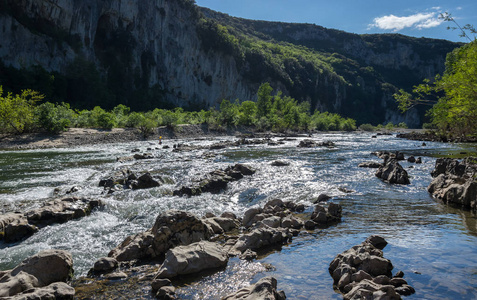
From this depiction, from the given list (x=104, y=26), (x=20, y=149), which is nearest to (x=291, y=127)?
(x=104, y=26)

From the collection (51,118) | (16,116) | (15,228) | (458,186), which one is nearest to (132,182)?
(15,228)

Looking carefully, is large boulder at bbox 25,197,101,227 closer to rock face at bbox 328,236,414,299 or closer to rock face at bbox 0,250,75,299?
rock face at bbox 0,250,75,299

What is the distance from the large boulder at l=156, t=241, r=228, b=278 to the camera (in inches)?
268

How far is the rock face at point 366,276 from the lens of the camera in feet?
17.3

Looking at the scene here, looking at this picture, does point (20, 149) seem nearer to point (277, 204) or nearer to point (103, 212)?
point (103, 212)

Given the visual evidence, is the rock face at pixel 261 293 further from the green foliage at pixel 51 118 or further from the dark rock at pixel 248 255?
the green foliage at pixel 51 118

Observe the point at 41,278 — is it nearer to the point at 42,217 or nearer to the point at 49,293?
the point at 49,293

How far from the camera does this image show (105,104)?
6925cm

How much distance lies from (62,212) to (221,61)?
Result: 106m

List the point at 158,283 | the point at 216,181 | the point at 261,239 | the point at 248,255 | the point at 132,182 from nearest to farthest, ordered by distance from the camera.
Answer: the point at 158,283, the point at 248,255, the point at 261,239, the point at 132,182, the point at 216,181

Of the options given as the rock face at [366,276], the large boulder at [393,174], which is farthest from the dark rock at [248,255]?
the large boulder at [393,174]

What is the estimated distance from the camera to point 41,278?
6.48 metres

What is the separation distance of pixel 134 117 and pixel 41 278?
48.0 m

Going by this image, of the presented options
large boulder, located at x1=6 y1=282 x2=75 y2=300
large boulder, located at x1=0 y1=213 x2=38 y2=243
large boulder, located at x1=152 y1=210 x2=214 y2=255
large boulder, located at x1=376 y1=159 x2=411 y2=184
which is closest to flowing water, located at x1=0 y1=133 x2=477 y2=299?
large boulder, located at x1=0 y1=213 x2=38 y2=243
